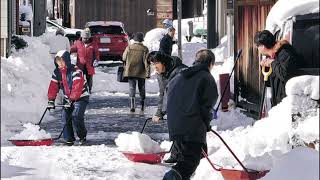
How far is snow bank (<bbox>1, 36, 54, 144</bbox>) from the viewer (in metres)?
14.4

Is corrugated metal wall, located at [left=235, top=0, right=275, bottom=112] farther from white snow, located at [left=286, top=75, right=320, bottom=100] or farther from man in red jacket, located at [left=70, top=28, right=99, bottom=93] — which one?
white snow, located at [left=286, top=75, right=320, bottom=100]

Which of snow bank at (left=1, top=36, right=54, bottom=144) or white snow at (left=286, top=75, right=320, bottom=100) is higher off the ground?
white snow at (left=286, top=75, right=320, bottom=100)

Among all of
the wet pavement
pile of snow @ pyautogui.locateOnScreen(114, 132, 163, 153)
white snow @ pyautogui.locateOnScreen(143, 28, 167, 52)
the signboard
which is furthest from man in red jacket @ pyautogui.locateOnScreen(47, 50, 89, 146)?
the signboard

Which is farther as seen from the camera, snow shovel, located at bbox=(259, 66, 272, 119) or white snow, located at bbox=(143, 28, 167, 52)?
white snow, located at bbox=(143, 28, 167, 52)

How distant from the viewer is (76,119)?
37.6 feet

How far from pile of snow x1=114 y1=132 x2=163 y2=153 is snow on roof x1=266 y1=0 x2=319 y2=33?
2.35 metres

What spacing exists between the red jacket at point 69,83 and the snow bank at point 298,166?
17.0 feet

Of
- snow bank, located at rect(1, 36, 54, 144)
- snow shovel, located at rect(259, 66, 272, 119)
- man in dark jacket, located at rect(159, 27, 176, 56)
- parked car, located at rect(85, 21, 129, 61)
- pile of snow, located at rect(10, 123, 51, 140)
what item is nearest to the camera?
snow shovel, located at rect(259, 66, 272, 119)

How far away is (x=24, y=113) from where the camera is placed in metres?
14.9

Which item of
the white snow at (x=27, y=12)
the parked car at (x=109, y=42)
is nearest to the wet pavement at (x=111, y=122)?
the white snow at (x=27, y=12)

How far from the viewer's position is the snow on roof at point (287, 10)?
9172 millimetres

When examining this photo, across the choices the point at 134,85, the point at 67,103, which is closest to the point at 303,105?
the point at 67,103

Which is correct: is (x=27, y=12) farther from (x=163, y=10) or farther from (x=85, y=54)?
(x=163, y=10)

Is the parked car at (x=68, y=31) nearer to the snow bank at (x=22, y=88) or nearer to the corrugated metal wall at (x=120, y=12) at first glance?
the corrugated metal wall at (x=120, y=12)
